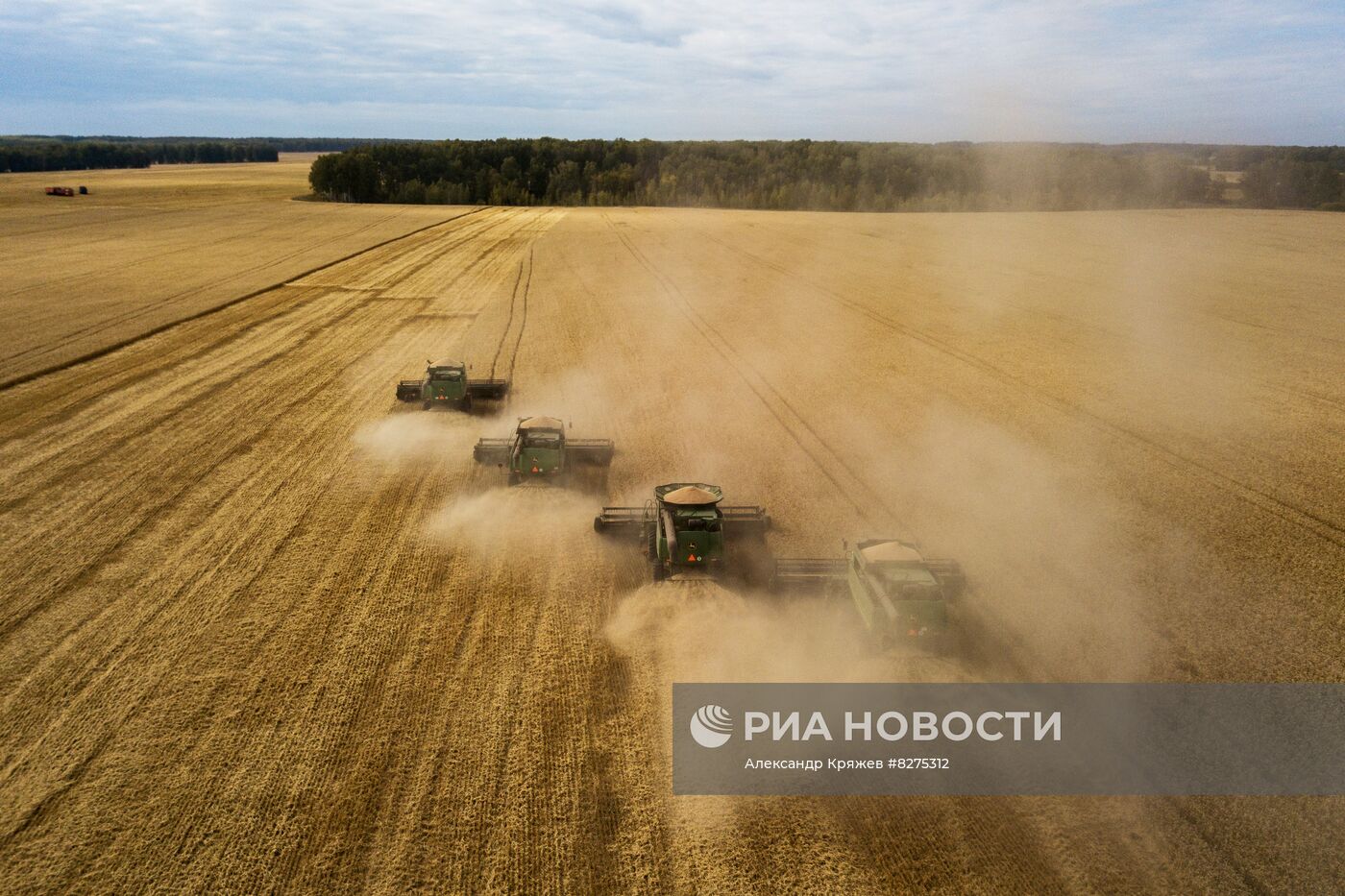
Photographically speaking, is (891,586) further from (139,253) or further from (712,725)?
(139,253)

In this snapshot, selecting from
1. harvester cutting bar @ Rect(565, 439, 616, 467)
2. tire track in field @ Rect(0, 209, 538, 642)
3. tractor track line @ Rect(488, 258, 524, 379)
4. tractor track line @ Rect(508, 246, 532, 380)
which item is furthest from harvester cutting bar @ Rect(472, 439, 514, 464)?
tractor track line @ Rect(508, 246, 532, 380)

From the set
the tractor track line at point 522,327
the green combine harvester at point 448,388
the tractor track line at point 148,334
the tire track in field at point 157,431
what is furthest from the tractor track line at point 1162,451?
the tractor track line at point 148,334

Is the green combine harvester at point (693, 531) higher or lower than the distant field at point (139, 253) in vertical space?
lower

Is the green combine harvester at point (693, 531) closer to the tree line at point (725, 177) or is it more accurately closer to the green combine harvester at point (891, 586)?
the green combine harvester at point (891, 586)

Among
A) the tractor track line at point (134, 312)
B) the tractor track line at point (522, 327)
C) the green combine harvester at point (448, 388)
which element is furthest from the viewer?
the tractor track line at point (134, 312)

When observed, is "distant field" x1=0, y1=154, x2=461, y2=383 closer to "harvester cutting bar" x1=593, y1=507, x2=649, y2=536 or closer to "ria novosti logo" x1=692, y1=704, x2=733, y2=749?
"harvester cutting bar" x1=593, y1=507, x2=649, y2=536

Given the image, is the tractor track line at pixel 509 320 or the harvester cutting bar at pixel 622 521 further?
the tractor track line at pixel 509 320

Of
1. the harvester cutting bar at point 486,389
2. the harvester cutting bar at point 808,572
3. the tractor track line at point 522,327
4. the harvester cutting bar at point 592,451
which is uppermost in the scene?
the tractor track line at point 522,327
